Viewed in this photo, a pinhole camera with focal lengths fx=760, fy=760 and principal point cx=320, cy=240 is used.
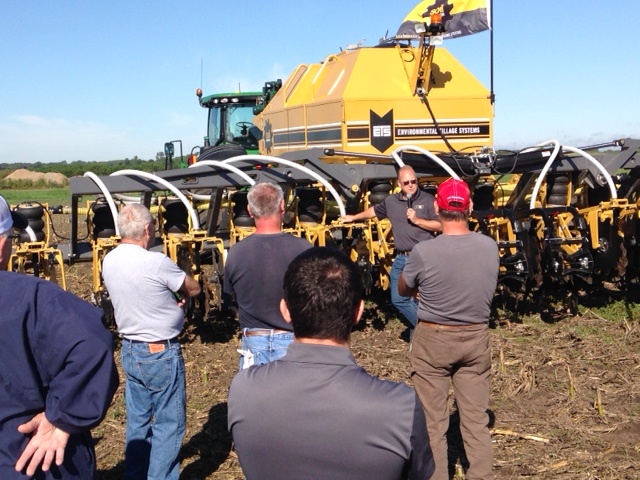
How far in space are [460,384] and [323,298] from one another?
2.14m

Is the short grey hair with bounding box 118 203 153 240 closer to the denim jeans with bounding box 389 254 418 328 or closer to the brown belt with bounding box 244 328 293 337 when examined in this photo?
the brown belt with bounding box 244 328 293 337

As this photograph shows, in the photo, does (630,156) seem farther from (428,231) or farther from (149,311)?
(149,311)

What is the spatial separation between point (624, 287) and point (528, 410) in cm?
388

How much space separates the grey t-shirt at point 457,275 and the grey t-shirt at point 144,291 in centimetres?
127

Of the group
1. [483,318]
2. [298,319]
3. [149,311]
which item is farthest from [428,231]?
[298,319]

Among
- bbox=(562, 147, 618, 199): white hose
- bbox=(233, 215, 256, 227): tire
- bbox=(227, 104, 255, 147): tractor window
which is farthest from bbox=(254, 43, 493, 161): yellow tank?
bbox=(227, 104, 255, 147): tractor window

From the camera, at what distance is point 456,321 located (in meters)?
3.89

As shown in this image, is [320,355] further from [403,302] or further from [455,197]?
[403,302]

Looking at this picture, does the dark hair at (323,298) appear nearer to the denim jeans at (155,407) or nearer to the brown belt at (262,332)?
the brown belt at (262,332)

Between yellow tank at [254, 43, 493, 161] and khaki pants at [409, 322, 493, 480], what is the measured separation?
15.4 feet

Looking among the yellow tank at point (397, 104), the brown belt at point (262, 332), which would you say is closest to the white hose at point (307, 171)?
the yellow tank at point (397, 104)

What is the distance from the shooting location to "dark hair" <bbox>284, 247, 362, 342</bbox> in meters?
2.03

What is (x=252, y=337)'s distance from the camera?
3.91 meters

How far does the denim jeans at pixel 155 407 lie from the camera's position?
13.0 feet
